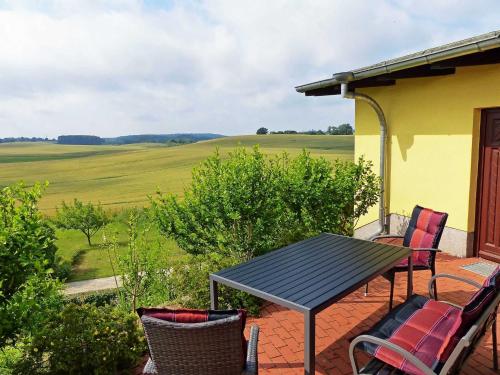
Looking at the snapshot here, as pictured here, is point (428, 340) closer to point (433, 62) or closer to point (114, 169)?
point (433, 62)

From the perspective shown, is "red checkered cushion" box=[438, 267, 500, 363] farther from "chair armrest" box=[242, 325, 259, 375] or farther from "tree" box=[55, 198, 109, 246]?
"tree" box=[55, 198, 109, 246]

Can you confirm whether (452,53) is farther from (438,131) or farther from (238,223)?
(238,223)

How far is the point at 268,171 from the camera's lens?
7254mm

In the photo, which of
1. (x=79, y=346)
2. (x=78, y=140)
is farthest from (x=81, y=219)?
(x=78, y=140)

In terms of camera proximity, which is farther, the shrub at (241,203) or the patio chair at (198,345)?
the shrub at (241,203)

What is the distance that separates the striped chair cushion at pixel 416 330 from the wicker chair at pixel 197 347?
941 mm

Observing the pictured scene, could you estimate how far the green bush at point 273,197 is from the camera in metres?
7.00

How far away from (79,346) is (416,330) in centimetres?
289

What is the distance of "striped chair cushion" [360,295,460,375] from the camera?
2482mm

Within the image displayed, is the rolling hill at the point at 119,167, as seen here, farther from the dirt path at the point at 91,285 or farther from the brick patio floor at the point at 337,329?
the brick patio floor at the point at 337,329

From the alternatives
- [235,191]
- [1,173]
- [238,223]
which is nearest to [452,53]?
[235,191]

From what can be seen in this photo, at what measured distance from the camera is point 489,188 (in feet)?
20.2

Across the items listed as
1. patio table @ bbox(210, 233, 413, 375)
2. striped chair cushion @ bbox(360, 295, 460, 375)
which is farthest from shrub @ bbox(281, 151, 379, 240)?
striped chair cushion @ bbox(360, 295, 460, 375)

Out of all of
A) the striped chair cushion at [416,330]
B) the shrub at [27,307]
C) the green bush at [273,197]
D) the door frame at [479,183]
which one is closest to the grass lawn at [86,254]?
the green bush at [273,197]
